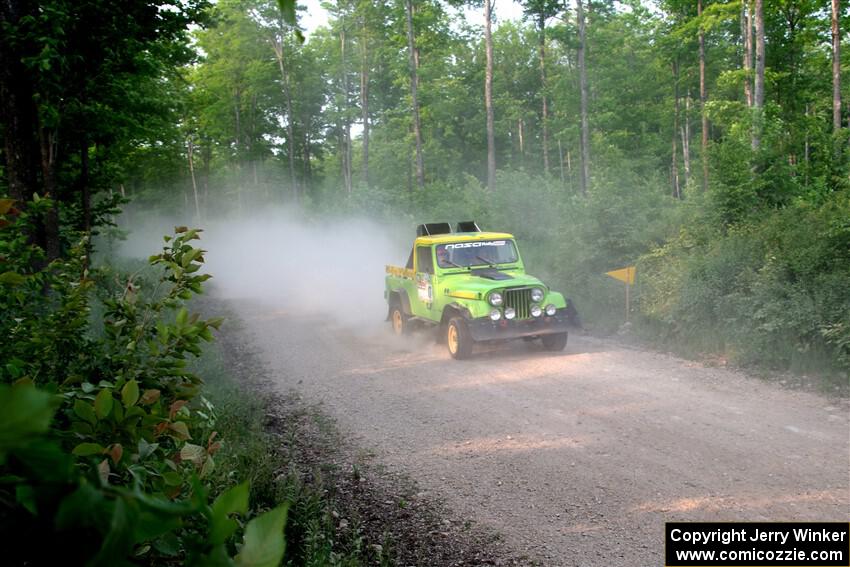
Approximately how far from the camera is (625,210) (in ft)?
47.3

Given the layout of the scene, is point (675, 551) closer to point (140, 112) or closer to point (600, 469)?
point (600, 469)

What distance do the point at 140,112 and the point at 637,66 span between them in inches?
1515

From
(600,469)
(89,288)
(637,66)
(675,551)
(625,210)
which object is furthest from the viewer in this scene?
(637,66)

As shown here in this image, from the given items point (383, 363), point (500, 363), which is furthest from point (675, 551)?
point (383, 363)

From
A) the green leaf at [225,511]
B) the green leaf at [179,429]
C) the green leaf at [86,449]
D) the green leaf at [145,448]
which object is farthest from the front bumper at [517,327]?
the green leaf at [225,511]

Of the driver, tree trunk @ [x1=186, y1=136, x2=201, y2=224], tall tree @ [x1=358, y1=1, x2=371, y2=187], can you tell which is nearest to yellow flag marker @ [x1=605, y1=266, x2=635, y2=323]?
the driver

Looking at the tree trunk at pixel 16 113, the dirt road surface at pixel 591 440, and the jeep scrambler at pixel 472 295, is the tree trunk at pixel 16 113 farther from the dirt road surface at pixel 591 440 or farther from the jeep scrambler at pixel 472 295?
the jeep scrambler at pixel 472 295

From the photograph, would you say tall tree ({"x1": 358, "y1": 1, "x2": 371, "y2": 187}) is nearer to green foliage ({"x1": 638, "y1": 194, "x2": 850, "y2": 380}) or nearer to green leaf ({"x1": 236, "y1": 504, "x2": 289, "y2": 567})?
green foliage ({"x1": 638, "y1": 194, "x2": 850, "y2": 380})

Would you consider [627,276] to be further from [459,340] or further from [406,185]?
[406,185]

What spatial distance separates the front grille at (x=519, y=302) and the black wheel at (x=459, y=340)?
0.88 m

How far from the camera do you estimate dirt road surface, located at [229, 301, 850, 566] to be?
5016mm

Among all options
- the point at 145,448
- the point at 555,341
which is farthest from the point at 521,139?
the point at 145,448

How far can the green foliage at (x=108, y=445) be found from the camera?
55cm

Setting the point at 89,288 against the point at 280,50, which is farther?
the point at 280,50
